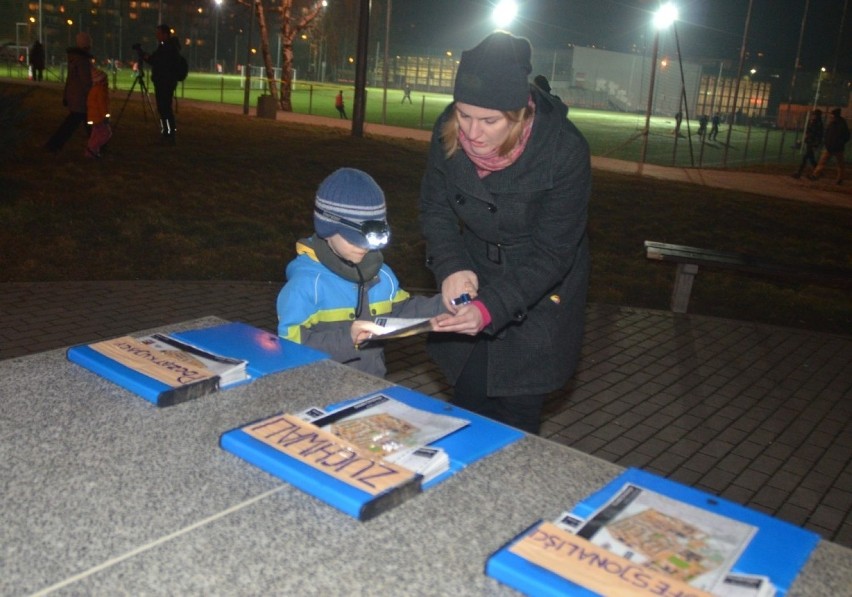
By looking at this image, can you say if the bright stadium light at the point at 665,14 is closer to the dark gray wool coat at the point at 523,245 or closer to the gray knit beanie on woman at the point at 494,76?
the dark gray wool coat at the point at 523,245

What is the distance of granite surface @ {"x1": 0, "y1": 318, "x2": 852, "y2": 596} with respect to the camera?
142cm

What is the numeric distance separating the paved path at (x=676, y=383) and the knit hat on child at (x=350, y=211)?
2138 millimetres

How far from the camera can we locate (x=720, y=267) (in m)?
7.32

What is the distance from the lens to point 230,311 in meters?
6.55

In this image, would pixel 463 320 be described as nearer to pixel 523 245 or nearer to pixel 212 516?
pixel 523 245

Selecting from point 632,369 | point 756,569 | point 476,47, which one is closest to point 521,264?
point 476,47

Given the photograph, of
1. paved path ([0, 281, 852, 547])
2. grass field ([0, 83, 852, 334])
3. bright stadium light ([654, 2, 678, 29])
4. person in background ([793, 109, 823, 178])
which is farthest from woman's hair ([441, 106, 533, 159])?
person in background ([793, 109, 823, 178])

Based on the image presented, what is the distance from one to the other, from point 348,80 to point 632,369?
64.9 m

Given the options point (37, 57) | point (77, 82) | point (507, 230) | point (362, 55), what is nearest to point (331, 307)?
point (507, 230)

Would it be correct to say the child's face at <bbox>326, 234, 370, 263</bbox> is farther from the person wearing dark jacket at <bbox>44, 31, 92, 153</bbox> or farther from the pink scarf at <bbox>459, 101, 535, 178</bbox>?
the person wearing dark jacket at <bbox>44, 31, 92, 153</bbox>

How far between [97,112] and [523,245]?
12.1 m

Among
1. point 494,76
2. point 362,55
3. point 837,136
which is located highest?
point 362,55

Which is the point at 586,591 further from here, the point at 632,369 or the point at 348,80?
the point at 348,80

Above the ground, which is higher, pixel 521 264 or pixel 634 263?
pixel 521 264
